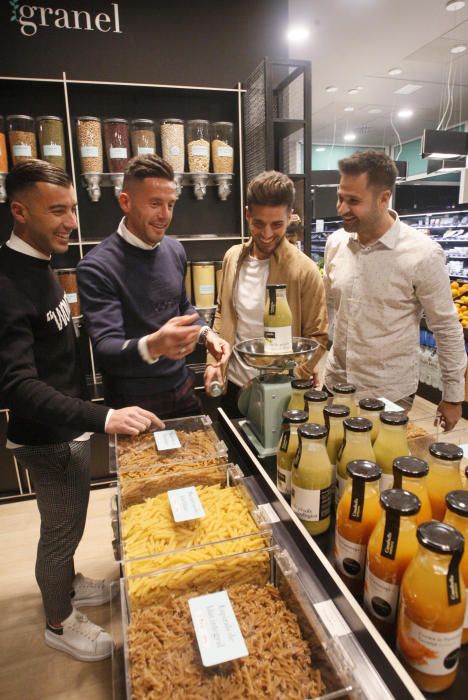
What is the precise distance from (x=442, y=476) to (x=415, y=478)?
15cm

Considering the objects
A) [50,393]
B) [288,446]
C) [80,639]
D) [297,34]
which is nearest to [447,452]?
[288,446]

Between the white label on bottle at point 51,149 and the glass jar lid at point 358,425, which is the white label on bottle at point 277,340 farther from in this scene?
the white label on bottle at point 51,149

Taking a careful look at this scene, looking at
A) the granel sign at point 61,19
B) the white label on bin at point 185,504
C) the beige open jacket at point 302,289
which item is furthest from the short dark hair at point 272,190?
the granel sign at point 61,19

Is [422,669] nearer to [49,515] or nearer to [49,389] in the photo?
[49,389]

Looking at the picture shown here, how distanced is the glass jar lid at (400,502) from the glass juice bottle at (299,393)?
1.94 ft

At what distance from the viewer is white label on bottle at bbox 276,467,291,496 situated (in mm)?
1208

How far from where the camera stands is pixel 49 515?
183cm

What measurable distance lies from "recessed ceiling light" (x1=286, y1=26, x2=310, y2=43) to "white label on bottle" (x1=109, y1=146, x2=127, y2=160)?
3.23 meters

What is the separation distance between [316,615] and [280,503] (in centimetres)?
33

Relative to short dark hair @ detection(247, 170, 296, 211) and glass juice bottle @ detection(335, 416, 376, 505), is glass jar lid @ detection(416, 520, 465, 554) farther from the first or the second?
short dark hair @ detection(247, 170, 296, 211)

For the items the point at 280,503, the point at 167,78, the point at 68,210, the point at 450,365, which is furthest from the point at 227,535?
the point at 167,78

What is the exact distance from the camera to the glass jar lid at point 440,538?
25.3 inches

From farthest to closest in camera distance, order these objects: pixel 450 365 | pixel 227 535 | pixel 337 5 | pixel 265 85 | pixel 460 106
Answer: pixel 460 106, pixel 337 5, pixel 265 85, pixel 450 365, pixel 227 535

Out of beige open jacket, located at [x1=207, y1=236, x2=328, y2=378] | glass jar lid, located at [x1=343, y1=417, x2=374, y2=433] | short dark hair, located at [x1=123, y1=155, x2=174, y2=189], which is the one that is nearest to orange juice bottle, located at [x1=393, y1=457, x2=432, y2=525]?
glass jar lid, located at [x1=343, y1=417, x2=374, y2=433]
